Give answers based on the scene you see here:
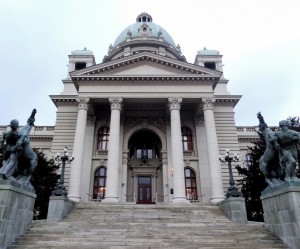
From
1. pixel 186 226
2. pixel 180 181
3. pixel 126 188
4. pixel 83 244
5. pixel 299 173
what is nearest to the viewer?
pixel 83 244

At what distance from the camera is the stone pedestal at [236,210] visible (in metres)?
14.8

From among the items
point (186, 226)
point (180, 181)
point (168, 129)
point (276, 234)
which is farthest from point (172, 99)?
point (276, 234)

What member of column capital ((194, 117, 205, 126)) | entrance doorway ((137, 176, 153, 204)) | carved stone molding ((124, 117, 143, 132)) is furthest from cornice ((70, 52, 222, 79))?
entrance doorway ((137, 176, 153, 204))

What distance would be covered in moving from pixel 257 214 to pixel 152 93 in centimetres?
1355

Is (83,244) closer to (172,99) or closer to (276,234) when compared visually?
(276,234)

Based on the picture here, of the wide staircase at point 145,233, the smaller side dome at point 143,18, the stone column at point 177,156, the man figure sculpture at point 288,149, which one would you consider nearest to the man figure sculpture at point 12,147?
the wide staircase at point 145,233

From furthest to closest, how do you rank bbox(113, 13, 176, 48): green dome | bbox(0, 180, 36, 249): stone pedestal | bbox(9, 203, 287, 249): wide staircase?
bbox(113, 13, 176, 48): green dome < bbox(9, 203, 287, 249): wide staircase < bbox(0, 180, 36, 249): stone pedestal

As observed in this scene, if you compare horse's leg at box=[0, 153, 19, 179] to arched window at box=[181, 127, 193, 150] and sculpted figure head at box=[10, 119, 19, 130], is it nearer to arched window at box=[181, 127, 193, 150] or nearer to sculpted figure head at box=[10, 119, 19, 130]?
sculpted figure head at box=[10, 119, 19, 130]

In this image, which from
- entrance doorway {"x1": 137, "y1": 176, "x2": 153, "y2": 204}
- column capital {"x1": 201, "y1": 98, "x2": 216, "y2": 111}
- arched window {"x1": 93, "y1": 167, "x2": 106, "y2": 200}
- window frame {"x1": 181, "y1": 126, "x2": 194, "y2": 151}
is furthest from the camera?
window frame {"x1": 181, "y1": 126, "x2": 194, "y2": 151}

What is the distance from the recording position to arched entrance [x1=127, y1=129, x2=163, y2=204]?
89.6 ft

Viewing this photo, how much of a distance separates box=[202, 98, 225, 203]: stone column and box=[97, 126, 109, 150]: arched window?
10667 millimetres

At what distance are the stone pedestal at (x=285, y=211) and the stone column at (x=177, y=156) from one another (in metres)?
10.9

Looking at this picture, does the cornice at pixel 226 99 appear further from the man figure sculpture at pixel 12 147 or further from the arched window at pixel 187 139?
the man figure sculpture at pixel 12 147

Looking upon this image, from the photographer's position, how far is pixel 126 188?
26484mm
